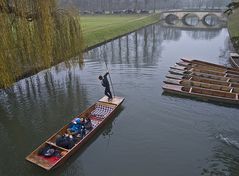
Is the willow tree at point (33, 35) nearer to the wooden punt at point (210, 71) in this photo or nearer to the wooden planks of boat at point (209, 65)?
the wooden punt at point (210, 71)

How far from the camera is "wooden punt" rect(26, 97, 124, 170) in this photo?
37.1 feet

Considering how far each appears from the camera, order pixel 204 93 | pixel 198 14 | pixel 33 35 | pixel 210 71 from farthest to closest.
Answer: pixel 198 14
pixel 210 71
pixel 204 93
pixel 33 35

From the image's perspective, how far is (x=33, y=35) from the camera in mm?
17844

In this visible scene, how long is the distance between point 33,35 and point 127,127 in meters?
8.33

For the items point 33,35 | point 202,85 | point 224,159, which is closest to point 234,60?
point 202,85

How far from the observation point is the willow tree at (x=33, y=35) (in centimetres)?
1609

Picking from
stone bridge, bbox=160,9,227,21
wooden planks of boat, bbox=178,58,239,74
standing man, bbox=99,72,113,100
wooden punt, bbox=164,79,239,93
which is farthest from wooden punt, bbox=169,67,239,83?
stone bridge, bbox=160,9,227,21

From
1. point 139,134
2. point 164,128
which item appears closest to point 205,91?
point 164,128

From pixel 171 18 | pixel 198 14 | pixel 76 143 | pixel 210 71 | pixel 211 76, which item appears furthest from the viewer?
pixel 171 18

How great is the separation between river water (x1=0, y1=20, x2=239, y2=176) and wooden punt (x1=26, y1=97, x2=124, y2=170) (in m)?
0.46

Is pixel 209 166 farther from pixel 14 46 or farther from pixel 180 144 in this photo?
pixel 14 46

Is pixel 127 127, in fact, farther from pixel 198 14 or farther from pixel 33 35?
pixel 198 14

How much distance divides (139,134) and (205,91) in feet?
21.6

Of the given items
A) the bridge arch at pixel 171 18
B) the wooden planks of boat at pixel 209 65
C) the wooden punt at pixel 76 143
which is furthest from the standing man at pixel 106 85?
the bridge arch at pixel 171 18
